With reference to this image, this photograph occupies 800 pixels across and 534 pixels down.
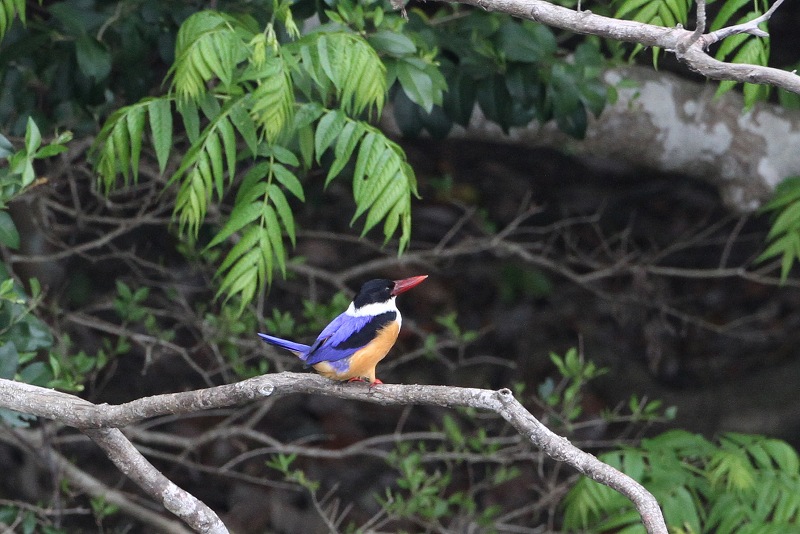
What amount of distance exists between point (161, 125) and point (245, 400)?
971 millimetres

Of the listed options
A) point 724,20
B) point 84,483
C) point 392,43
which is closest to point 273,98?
point 392,43

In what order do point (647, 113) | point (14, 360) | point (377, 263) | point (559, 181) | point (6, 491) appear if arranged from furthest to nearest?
point (559, 181) → point (6, 491) → point (377, 263) → point (647, 113) → point (14, 360)

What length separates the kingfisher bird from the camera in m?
2.81

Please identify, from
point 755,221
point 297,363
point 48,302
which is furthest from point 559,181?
point 48,302

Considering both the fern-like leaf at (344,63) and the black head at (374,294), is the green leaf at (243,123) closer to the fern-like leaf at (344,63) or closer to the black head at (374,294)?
the fern-like leaf at (344,63)

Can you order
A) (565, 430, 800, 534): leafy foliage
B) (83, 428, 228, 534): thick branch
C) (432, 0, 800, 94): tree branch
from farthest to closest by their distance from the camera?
1. (565, 430, 800, 534): leafy foliage
2. (83, 428, 228, 534): thick branch
3. (432, 0, 800, 94): tree branch

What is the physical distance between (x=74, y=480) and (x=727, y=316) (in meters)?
4.68

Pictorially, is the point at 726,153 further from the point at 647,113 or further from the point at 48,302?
the point at 48,302

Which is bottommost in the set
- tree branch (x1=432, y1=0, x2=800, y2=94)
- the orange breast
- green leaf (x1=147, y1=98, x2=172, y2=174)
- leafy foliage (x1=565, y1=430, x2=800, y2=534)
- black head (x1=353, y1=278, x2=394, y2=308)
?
leafy foliage (x1=565, y1=430, x2=800, y2=534)

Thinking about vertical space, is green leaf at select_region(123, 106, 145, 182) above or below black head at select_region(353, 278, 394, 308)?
above

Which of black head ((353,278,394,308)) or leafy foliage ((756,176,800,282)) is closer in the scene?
black head ((353,278,394,308))

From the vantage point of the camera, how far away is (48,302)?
5.20 meters

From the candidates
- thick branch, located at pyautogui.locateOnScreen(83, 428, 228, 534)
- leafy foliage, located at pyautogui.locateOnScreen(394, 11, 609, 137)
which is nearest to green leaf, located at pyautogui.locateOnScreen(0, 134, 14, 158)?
thick branch, located at pyautogui.locateOnScreen(83, 428, 228, 534)

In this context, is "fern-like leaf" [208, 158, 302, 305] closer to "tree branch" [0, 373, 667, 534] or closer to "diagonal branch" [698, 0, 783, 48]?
"tree branch" [0, 373, 667, 534]
